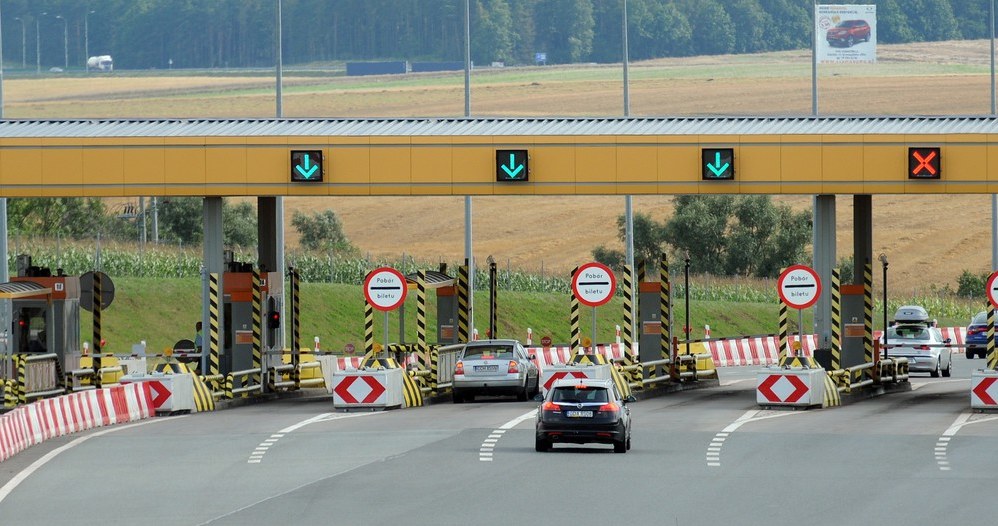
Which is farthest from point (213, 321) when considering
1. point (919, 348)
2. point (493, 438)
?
point (919, 348)

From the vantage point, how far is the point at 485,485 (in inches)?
861

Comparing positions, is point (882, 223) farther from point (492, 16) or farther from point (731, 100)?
point (492, 16)

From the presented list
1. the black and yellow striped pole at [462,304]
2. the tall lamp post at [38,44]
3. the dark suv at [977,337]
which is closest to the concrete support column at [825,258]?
the black and yellow striped pole at [462,304]

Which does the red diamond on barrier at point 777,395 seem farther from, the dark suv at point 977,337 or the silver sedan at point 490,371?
the dark suv at point 977,337

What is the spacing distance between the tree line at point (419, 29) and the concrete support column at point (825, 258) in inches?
5138

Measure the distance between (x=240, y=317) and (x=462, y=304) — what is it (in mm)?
4767

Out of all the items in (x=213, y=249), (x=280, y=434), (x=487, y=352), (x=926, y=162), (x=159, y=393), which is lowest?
(x=280, y=434)

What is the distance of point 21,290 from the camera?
3684 cm

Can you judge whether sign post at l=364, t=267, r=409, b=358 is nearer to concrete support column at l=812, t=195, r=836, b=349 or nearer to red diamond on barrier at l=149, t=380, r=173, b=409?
red diamond on barrier at l=149, t=380, r=173, b=409

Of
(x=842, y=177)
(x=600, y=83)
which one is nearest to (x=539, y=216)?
(x=600, y=83)

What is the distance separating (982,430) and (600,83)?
4897 inches

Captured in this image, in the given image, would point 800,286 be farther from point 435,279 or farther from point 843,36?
point 843,36

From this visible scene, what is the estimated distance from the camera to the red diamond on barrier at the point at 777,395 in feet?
111

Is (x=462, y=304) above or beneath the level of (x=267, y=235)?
beneath
